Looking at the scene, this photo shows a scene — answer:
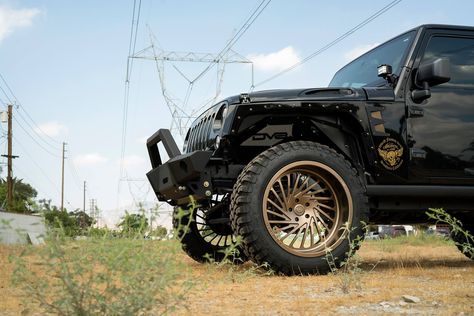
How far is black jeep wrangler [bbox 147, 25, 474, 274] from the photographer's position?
199 inches

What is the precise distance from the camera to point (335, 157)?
527 cm

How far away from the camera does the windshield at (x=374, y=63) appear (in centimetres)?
614

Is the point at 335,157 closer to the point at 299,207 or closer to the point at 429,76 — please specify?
the point at 299,207

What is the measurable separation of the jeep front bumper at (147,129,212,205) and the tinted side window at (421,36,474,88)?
8.76ft

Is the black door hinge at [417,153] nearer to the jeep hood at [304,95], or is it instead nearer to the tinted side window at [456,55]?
the jeep hood at [304,95]

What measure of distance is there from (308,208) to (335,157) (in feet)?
1.74

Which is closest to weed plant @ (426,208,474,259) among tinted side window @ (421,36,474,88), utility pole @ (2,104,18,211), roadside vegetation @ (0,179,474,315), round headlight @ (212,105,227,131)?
roadside vegetation @ (0,179,474,315)

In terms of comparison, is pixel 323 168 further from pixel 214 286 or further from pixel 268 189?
pixel 214 286

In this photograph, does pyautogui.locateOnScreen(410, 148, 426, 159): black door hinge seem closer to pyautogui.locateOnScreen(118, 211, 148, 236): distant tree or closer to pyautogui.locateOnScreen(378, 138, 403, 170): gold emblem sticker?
pyautogui.locateOnScreen(378, 138, 403, 170): gold emblem sticker

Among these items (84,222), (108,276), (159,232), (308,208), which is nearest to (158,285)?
(108,276)

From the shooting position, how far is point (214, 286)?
174 inches

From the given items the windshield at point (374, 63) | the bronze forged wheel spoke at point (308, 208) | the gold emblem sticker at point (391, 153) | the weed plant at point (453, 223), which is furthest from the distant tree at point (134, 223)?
the windshield at point (374, 63)

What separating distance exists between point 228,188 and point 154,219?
105 inches

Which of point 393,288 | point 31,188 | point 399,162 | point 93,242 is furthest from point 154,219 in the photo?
point 31,188
